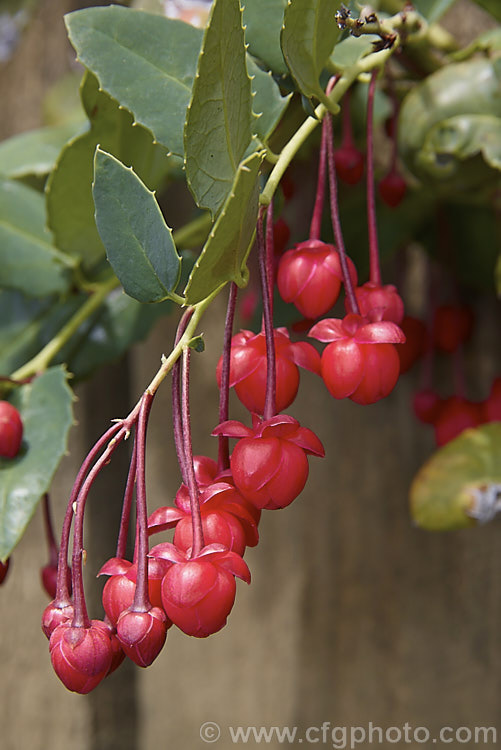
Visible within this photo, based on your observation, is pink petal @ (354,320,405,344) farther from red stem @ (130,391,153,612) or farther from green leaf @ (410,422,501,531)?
green leaf @ (410,422,501,531)

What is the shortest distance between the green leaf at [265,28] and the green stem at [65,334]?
0.22 metres

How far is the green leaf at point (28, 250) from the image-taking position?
1.83 feet

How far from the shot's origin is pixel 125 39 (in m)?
0.36

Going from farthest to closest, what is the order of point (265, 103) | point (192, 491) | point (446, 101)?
point (446, 101)
point (265, 103)
point (192, 491)

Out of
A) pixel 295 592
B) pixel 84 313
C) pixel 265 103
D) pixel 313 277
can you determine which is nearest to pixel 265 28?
pixel 265 103

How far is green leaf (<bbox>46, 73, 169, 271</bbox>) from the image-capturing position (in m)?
0.46

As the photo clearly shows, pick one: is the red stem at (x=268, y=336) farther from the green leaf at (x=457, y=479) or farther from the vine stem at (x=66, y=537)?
the green leaf at (x=457, y=479)

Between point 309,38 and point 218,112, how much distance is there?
0.07m

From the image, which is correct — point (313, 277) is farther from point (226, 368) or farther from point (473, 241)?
point (473, 241)

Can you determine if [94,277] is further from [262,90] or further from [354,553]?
[354,553]

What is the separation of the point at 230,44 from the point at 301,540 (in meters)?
0.65

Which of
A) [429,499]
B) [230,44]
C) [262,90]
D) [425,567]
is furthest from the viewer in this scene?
[425,567]

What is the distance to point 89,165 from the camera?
0.47 m

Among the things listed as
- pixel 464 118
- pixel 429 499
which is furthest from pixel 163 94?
pixel 429 499
